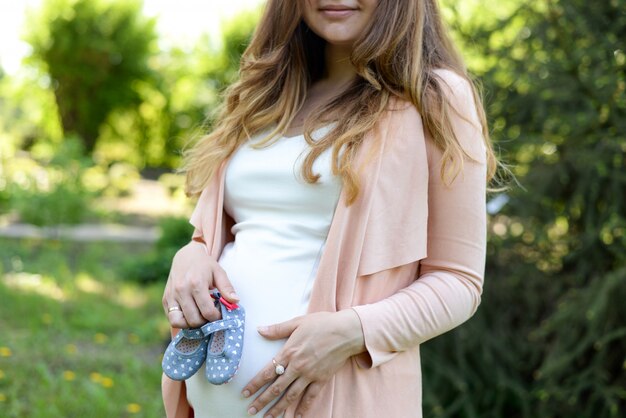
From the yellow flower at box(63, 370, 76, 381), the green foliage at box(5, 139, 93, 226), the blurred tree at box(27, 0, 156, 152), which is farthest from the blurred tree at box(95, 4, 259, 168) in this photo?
the yellow flower at box(63, 370, 76, 381)

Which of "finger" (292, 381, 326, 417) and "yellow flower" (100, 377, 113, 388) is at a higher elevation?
"finger" (292, 381, 326, 417)

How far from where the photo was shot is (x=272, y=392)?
1569mm

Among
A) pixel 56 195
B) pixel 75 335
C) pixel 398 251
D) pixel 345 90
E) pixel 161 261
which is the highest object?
pixel 345 90

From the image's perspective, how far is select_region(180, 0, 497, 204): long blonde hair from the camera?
5.32 feet

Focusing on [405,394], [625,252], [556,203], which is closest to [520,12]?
[556,203]

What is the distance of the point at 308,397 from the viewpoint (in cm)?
157

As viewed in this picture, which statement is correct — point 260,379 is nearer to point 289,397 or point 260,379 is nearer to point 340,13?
point 289,397

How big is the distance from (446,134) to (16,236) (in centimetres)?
772

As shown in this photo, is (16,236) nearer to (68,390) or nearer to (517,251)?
(68,390)

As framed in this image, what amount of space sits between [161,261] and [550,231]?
12.4 ft

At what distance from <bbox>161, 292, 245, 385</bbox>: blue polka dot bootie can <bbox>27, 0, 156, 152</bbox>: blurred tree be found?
1509 cm

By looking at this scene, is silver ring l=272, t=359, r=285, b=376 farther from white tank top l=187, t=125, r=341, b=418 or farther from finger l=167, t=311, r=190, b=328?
finger l=167, t=311, r=190, b=328

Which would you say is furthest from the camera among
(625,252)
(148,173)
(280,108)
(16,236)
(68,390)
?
(148,173)

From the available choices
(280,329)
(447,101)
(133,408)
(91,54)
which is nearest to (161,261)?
(133,408)
